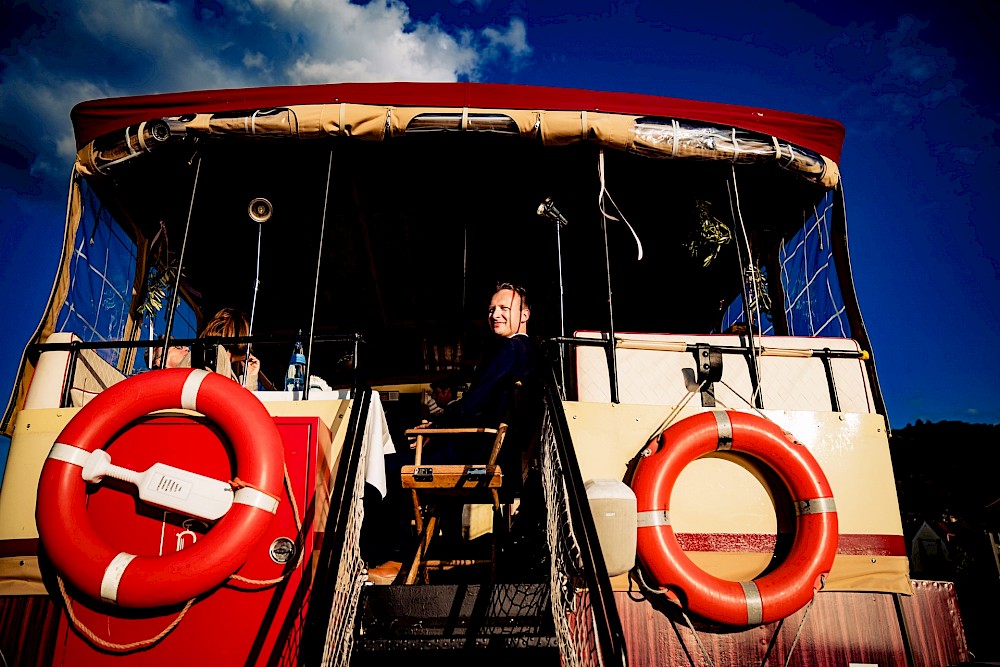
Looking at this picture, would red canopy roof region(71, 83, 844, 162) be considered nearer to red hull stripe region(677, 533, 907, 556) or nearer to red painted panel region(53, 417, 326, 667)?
red painted panel region(53, 417, 326, 667)

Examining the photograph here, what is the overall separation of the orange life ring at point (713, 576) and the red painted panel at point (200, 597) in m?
1.71

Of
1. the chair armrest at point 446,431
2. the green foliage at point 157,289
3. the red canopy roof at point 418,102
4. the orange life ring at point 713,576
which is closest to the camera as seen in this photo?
the orange life ring at point 713,576

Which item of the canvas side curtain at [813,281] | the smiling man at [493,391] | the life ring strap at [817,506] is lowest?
the life ring strap at [817,506]

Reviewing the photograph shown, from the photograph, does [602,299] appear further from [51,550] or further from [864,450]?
[51,550]

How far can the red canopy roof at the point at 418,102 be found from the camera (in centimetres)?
377

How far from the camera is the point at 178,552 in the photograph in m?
2.44

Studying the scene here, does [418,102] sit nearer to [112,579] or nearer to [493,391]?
[493,391]

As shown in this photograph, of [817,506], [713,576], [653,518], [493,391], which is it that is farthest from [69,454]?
[817,506]

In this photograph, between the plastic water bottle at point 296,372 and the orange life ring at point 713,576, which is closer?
the orange life ring at point 713,576

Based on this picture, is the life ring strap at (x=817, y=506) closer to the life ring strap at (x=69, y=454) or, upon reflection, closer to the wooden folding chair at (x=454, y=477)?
the wooden folding chair at (x=454, y=477)

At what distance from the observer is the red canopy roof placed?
12.4 ft

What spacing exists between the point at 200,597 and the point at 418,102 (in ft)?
10.1

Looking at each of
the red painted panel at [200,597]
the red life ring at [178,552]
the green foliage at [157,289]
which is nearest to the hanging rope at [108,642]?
the red painted panel at [200,597]

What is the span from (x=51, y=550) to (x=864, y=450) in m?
4.28
